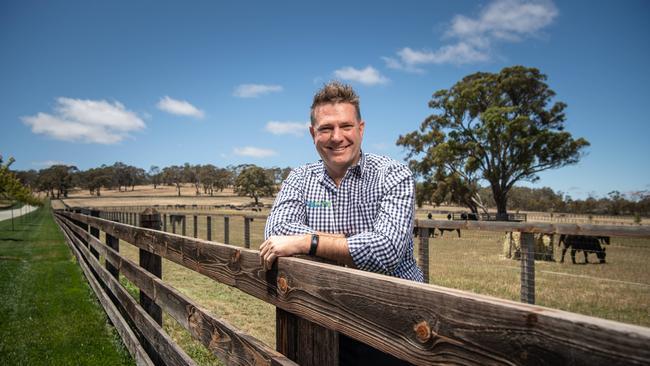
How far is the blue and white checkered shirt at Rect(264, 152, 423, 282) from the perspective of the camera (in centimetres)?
205

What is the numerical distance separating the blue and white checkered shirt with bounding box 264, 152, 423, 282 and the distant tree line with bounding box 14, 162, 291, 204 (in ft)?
429

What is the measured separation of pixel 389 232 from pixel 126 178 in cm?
18381

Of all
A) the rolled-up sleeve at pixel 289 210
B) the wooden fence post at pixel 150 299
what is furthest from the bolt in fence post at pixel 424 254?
the rolled-up sleeve at pixel 289 210

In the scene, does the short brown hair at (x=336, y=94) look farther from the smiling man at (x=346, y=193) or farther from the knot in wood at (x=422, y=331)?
the knot in wood at (x=422, y=331)

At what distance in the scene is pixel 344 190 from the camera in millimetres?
2426

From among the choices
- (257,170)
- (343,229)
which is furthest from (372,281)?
(257,170)

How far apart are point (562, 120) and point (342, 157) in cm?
4099

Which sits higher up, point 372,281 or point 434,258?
point 372,281

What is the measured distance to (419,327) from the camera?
1.05 metres

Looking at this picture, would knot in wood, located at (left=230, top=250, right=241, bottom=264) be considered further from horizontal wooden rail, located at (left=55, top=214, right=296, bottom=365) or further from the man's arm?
horizontal wooden rail, located at (left=55, top=214, right=296, bottom=365)

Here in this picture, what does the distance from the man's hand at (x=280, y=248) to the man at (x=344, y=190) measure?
381 millimetres

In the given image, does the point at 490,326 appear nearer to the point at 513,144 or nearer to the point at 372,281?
the point at 372,281

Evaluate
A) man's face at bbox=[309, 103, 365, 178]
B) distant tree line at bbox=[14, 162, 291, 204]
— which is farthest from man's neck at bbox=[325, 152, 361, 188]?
distant tree line at bbox=[14, 162, 291, 204]

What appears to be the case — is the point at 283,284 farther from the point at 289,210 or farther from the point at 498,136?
the point at 498,136
